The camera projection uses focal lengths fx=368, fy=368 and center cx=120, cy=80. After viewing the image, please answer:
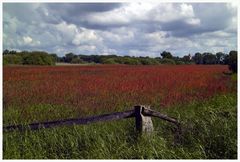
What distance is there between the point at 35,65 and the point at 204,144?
6287mm

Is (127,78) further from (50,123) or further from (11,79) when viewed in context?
(50,123)

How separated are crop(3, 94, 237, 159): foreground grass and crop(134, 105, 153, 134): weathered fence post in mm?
80

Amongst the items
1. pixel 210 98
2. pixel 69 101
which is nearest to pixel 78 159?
pixel 69 101

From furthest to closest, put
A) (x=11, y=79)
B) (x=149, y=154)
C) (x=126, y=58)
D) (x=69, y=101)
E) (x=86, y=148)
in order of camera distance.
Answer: (x=126, y=58)
(x=11, y=79)
(x=69, y=101)
(x=86, y=148)
(x=149, y=154)

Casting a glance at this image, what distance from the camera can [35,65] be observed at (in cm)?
939

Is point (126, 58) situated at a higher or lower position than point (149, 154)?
higher

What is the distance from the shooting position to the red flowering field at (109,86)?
6.65 meters

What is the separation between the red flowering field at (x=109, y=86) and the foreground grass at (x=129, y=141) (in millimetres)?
1762

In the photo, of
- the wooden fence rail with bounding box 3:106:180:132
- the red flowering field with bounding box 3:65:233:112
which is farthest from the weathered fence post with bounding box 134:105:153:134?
the red flowering field with bounding box 3:65:233:112

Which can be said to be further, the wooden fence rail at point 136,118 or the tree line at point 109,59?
the tree line at point 109,59

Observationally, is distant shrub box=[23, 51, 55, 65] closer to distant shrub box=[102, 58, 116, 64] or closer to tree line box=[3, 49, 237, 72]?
tree line box=[3, 49, 237, 72]

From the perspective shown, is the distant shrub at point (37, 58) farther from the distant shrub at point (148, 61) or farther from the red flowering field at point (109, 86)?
the distant shrub at point (148, 61)

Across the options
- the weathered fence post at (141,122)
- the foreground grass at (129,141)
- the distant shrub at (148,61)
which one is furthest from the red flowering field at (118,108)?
the distant shrub at (148,61)

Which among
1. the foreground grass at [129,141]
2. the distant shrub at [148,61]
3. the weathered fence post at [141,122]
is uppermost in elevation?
the distant shrub at [148,61]
